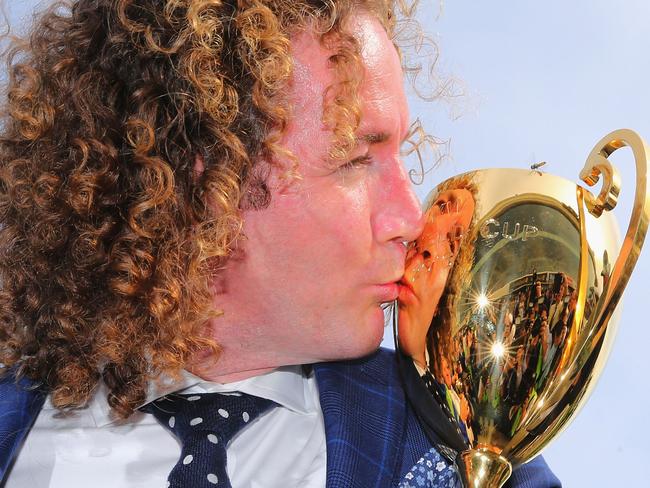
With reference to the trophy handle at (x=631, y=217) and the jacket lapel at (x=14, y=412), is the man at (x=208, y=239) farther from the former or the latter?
the trophy handle at (x=631, y=217)

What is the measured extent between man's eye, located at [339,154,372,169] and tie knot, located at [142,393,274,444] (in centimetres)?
40

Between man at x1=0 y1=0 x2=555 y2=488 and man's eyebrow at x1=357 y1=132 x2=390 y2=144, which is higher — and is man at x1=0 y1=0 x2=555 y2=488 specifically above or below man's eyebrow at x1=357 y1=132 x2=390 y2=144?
below

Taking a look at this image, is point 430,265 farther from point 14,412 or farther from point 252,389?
point 14,412

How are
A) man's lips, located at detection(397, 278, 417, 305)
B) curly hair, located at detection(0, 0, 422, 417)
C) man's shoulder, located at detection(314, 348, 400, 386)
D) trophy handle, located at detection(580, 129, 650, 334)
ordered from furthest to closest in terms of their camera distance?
man's shoulder, located at detection(314, 348, 400, 386), curly hair, located at detection(0, 0, 422, 417), man's lips, located at detection(397, 278, 417, 305), trophy handle, located at detection(580, 129, 650, 334)

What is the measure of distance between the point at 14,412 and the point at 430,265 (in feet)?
2.19

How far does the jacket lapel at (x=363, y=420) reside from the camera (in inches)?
58.6

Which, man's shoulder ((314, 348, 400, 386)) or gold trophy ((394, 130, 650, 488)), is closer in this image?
gold trophy ((394, 130, 650, 488))

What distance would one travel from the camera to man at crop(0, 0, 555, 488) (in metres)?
1.44

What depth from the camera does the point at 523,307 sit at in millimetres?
1226

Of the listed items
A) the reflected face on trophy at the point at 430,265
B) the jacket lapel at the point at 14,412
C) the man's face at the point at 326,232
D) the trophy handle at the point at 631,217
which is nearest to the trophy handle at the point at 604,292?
the trophy handle at the point at 631,217

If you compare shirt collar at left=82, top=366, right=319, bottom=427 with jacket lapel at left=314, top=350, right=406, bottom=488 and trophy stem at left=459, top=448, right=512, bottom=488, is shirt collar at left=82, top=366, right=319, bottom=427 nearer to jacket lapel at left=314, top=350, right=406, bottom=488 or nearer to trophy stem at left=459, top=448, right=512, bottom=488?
jacket lapel at left=314, top=350, right=406, bottom=488

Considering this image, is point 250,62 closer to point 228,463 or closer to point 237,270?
point 237,270

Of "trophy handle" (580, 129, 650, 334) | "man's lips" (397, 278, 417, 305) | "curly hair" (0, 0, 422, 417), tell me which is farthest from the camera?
"curly hair" (0, 0, 422, 417)

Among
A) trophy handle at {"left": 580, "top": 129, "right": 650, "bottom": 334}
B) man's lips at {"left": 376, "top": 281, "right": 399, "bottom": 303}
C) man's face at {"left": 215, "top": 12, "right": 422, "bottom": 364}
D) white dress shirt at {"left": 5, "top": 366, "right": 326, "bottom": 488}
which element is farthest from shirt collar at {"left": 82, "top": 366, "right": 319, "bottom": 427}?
trophy handle at {"left": 580, "top": 129, "right": 650, "bottom": 334}
